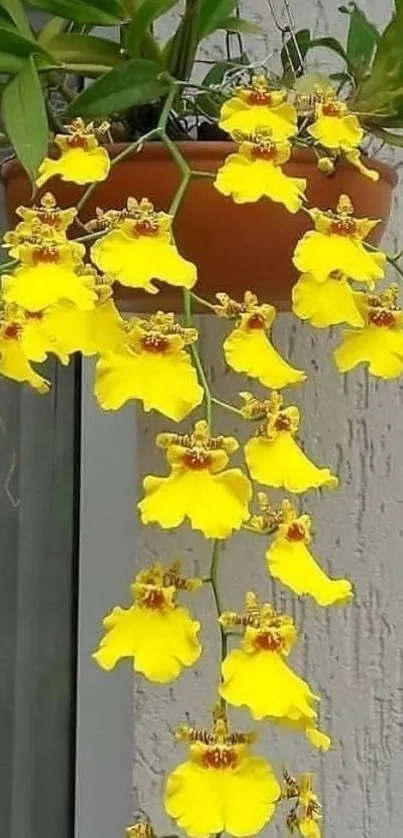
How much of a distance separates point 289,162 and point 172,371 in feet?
0.77

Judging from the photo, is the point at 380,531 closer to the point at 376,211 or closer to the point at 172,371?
the point at 376,211

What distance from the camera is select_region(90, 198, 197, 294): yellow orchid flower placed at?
724 mm

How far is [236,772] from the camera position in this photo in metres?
0.66

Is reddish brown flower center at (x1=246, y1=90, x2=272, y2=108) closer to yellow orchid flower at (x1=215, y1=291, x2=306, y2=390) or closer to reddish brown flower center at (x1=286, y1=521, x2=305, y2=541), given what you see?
yellow orchid flower at (x1=215, y1=291, x2=306, y2=390)

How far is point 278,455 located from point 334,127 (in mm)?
251

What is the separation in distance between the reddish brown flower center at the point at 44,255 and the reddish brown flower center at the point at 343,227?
0.18 meters

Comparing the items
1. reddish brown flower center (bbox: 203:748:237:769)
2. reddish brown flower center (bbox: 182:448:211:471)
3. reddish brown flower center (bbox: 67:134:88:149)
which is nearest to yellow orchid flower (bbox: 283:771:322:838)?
reddish brown flower center (bbox: 203:748:237:769)

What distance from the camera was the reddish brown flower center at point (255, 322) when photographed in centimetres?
76

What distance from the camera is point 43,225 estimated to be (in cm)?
76

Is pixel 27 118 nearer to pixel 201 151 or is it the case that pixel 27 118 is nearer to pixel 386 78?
pixel 201 151

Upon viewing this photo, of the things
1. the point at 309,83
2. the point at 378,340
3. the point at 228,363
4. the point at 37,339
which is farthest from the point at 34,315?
the point at 309,83

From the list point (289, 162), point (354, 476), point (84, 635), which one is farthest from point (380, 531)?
point (289, 162)

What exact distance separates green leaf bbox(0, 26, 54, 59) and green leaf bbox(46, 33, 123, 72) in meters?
0.05

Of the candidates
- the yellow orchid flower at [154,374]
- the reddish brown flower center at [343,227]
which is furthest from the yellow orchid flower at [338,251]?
the yellow orchid flower at [154,374]
